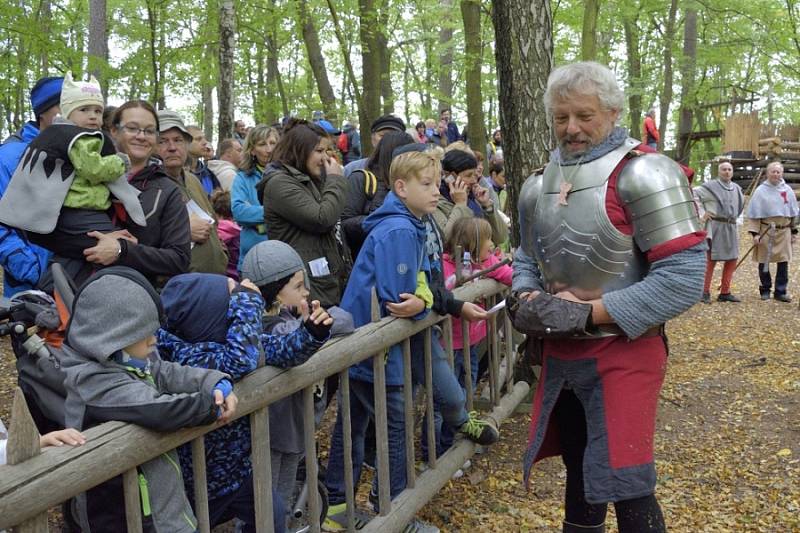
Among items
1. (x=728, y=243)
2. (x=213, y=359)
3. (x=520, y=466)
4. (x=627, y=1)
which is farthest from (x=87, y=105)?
(x=627, y=1)

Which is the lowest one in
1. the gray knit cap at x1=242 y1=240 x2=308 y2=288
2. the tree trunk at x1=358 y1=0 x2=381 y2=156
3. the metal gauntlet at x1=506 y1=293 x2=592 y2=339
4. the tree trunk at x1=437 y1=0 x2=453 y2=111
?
the metal gauntlet at x1=506 y1=293 x2=592 y2=339

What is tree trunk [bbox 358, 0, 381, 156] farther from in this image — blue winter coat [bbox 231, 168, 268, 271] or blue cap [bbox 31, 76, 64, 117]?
blue cap [bbox 31, 76, 64, 117]

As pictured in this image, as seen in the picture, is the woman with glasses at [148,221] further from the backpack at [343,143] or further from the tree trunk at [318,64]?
the tree trunk at [318,64]

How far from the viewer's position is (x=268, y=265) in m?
3.06

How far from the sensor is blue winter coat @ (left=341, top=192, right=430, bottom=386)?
3.51m

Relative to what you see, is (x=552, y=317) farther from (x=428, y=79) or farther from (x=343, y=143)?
(x=428, y=79)

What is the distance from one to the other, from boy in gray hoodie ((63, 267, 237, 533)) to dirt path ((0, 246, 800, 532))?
2.09m

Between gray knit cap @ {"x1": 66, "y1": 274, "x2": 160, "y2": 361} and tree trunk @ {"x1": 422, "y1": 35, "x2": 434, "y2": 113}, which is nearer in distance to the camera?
gray knit cap @ {"x1": 66, "y1": 274, "x2": 160, "y2": 361}

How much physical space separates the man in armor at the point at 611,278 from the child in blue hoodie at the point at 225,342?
35.4 inches

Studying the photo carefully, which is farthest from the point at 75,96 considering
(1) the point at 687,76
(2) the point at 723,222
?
(1) the point at 687,76

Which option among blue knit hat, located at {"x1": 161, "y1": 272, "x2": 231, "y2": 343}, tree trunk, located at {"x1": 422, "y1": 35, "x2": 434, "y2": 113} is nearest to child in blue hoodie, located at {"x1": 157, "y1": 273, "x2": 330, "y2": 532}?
blue knit hat, located at {"x1": 161, "y1": 272, "x2": 231, "y2": 343}

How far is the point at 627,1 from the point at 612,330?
17.1 meters

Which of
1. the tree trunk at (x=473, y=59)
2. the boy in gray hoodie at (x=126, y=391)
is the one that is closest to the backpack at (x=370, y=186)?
the boy in gray hoodie at (x=126, y=391)

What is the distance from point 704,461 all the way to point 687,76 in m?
22.7
